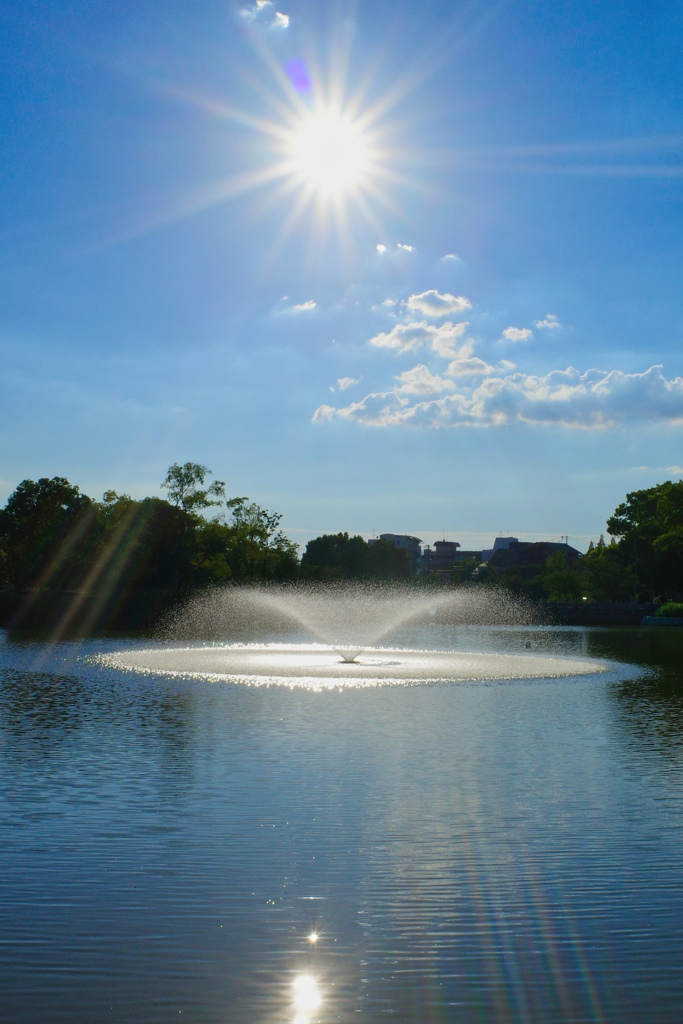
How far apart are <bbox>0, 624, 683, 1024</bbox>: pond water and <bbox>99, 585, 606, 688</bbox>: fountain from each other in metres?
13.7

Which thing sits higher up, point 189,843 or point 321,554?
point 321,554

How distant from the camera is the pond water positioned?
26.4ft

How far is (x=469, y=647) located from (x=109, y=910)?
166 feet

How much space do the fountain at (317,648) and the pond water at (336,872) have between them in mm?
13727

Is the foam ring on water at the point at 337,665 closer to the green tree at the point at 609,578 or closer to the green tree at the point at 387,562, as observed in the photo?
the green tree at the point at 609,578

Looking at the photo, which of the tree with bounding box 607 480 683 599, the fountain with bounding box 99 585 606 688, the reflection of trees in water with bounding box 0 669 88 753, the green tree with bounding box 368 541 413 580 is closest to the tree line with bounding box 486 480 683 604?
the tree with bounding box 607 480 683 599

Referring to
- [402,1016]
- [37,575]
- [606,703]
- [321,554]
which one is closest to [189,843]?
[402,1016]

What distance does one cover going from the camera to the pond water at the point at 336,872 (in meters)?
8.05

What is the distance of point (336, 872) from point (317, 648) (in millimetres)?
44160

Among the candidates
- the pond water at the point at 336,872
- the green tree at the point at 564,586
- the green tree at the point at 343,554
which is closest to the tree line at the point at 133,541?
the green tree at the point at 564,586

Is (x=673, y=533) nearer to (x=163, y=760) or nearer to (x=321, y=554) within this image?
(x=321, y=554)

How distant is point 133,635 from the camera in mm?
64750

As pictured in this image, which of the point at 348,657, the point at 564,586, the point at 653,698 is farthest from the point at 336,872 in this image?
the point at 564,586

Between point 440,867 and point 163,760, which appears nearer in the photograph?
point 440,867
